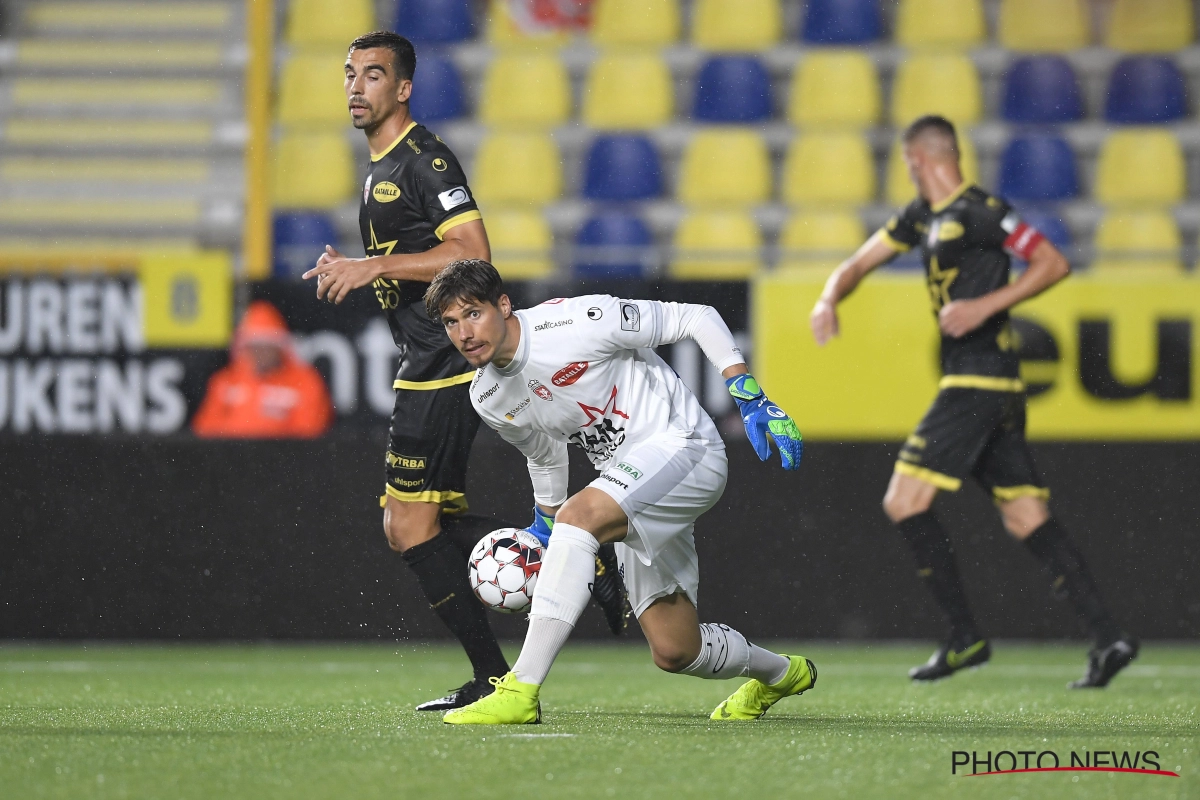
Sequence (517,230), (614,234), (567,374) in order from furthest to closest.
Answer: (517,230) < (614,234) < (567,374)

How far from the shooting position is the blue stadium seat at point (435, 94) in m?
11.5

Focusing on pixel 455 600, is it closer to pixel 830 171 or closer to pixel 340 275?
pixel 340 275

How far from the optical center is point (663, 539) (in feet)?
14.8

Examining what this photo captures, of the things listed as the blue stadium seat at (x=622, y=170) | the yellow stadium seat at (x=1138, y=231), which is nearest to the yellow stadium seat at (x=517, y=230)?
the blue stadium seat at (x=622, y=170)

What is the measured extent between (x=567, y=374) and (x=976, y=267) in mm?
2668

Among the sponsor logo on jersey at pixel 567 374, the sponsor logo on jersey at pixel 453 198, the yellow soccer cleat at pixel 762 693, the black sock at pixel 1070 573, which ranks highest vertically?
the sponsor logo on jersey at pixel 453 198

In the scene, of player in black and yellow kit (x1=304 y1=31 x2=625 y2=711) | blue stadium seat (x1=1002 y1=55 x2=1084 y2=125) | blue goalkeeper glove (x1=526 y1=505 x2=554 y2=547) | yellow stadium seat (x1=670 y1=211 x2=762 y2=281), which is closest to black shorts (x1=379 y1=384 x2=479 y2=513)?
player in black and yellow kit (x1=304 y1=31 x2=625 y2=711)

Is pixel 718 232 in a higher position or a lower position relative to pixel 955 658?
higher

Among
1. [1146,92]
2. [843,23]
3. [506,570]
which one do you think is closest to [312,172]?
[843,23]

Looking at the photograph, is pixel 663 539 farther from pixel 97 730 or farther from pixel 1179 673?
pixel 1179 673

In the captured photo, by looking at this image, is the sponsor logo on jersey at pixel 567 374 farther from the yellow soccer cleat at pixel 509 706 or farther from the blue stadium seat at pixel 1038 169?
the blue stadium seat at pixel 1038 169

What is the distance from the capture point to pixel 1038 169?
11.1 metres

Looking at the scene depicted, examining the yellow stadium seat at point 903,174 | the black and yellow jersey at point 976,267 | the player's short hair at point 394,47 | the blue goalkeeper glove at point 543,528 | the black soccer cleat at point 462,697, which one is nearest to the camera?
the blue goalkeeper glove at point 543,528

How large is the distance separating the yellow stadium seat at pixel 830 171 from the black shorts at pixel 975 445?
467 cm
